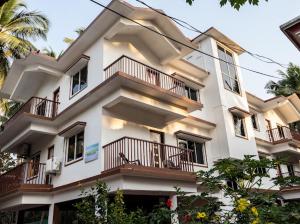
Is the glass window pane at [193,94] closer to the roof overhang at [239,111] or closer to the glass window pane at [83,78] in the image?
the roof overhang at [239,111]

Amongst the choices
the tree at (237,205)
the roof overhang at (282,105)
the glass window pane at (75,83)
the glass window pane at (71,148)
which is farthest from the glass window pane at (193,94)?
the tree at (237,205)

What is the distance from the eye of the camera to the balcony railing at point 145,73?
1148cm

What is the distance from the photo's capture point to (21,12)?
60.3 ft

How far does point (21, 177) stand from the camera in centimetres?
1200

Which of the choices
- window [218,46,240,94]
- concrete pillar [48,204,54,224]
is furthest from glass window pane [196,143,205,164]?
concrete pillar [48,204,54,224]

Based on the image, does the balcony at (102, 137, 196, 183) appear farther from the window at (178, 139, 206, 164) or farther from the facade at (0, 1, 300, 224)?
the window at (178, 139, 206, 164)

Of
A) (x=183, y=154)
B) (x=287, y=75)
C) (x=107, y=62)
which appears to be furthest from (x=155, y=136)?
(x=287, y=75)

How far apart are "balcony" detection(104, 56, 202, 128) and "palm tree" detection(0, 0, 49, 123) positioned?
29.3 feet

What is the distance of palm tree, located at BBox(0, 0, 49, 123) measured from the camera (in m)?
17.3

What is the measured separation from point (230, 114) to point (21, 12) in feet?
48.8

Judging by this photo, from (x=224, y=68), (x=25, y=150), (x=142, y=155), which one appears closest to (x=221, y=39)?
(x=224, y=68)

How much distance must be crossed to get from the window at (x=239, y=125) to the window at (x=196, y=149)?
252 centimetres

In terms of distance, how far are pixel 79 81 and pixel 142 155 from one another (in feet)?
17.1

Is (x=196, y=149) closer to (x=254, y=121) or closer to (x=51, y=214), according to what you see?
(x=51, y=214)
